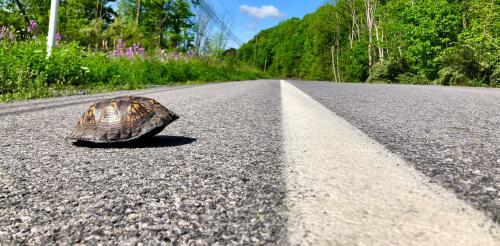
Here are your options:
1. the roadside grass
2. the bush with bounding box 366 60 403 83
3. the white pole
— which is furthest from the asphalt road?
the bush with bounding box 366 60 403 83

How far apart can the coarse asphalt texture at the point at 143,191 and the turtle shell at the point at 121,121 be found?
86mm

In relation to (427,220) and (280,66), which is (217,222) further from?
(280,66)

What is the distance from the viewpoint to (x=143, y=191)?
139 cm

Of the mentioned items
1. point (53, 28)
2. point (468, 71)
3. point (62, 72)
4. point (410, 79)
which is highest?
point (468, 71)

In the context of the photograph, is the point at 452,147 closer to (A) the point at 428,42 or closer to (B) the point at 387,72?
(B) the point at 387,72

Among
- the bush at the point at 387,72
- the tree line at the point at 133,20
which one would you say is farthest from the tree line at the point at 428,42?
the tree line at the point at 133,20

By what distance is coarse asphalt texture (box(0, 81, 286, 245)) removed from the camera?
1.01 metres

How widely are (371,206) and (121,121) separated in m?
1.80

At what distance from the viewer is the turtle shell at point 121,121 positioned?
240cm

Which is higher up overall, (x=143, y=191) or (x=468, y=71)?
(x=468, y=71)

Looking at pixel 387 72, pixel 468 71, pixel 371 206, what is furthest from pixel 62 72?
pixel 387 72

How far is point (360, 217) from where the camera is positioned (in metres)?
1.09

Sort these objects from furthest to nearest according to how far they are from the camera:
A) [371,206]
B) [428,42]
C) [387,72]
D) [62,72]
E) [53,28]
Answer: [428,42]
[387,72]
[53,28]
[62,72]
[371,206]

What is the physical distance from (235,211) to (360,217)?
0.37 metres
